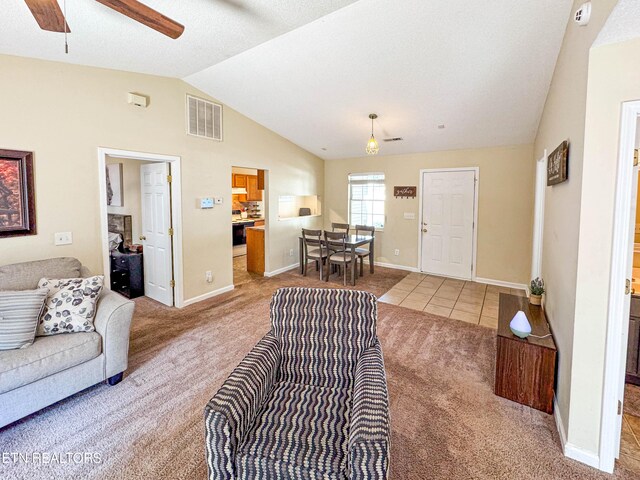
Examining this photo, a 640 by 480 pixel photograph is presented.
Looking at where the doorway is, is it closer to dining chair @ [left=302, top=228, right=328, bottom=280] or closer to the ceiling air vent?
dining chair @ [left=302, top=228, right=328, bottom=280]

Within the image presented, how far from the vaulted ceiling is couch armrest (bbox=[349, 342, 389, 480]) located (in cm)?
255

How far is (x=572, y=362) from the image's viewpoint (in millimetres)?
1734

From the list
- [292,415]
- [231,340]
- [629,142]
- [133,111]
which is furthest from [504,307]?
[133,111]

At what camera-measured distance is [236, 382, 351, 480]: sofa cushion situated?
1.20 metres

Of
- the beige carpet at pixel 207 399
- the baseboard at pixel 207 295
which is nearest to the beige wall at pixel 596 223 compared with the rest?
the beige carpet at pixel 207 399

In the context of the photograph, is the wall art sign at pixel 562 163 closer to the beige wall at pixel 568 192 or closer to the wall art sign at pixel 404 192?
the beige wall at pixel 568 192

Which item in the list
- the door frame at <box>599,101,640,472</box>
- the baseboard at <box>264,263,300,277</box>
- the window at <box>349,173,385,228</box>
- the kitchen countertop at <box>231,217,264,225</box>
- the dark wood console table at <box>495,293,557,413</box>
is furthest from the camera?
the kitchen countertop at <box>231,217,264,225</box>

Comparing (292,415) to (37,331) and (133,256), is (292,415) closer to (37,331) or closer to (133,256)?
(37,331)

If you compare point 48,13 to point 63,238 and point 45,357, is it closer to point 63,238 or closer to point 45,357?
point 45,357

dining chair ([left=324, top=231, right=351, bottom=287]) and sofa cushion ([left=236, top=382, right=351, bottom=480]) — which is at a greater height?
dining chair ([left=324, top=231, right=351, bottom=287])

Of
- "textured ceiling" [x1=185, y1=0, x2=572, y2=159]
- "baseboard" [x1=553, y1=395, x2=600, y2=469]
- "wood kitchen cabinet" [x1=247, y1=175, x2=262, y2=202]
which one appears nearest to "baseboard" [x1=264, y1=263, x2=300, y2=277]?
"textured ceiling" [x1=185, y1=0, x2=572, y2=159]

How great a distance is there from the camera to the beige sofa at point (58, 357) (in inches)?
75.3

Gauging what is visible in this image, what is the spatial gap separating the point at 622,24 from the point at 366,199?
5193 mm

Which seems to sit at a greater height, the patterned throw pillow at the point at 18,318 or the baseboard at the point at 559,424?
the patterned throw pillow at the point at 18,318
